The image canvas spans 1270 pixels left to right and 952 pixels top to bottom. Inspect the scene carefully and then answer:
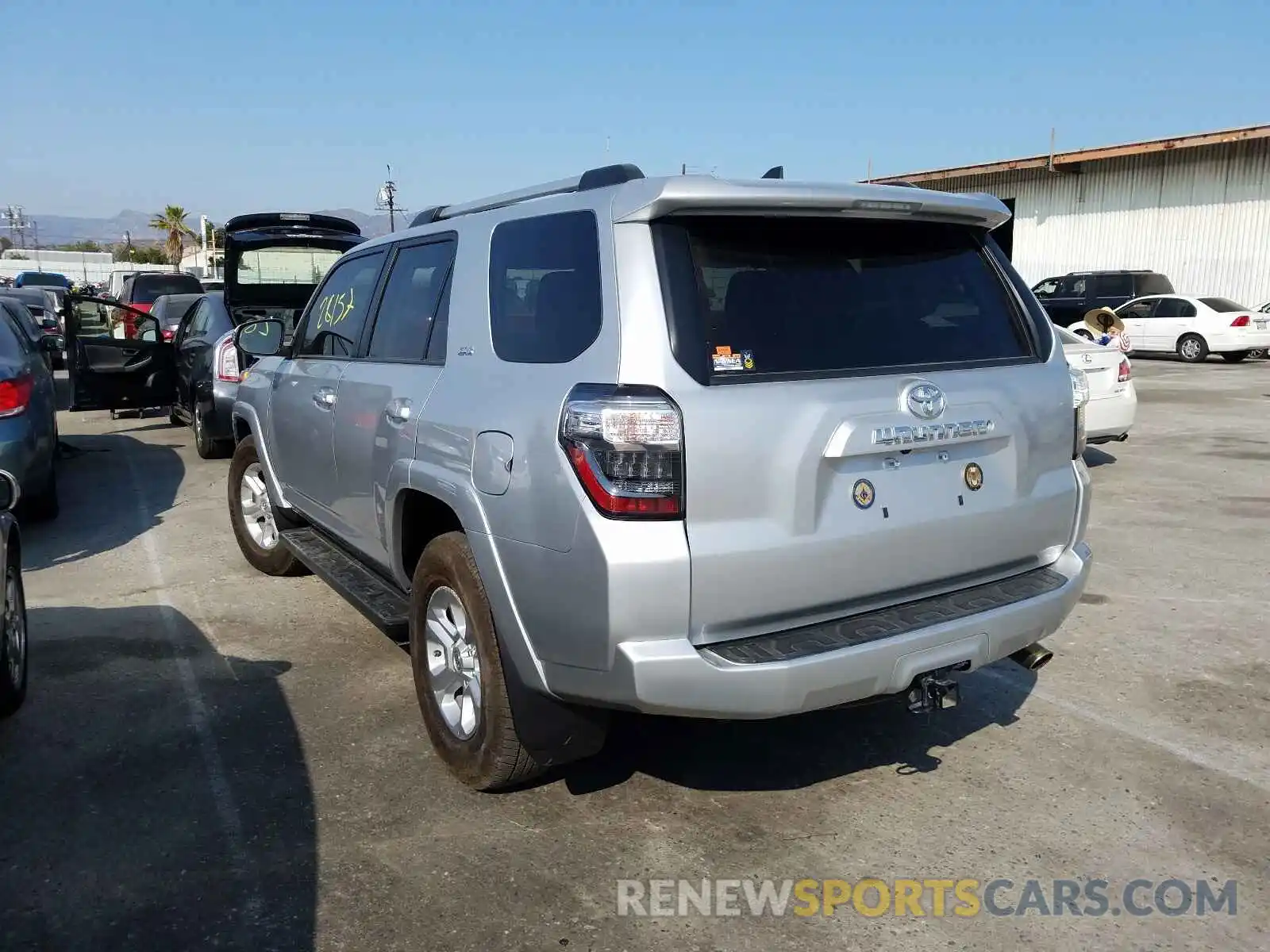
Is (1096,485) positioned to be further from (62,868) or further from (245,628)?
(62,868)

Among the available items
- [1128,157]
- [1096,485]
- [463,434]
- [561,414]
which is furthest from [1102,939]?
[1128,157]

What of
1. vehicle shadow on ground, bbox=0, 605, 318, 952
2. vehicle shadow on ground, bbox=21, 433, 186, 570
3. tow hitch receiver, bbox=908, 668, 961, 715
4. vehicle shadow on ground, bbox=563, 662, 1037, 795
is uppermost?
tow hitch receiver, bbox=908, 668, 961, 715

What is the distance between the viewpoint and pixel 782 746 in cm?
402

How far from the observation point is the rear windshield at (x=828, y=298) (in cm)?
302

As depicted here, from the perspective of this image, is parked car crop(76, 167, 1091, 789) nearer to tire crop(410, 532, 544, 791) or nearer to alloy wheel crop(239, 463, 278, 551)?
tire crop(410, 532, 544, 791)

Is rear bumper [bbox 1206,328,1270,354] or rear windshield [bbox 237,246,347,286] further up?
rear windshield [bbox 237,246,347,286]

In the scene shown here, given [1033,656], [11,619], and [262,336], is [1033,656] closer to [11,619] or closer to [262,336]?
[11,619]

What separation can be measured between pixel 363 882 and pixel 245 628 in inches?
104

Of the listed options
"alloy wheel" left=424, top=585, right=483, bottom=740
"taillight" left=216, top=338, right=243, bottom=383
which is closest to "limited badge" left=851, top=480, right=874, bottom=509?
"alloy wheel" left=424, top=585, right=483, bottom=740

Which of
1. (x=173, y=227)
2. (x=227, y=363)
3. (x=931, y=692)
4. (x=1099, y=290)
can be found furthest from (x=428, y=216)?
(x=173, y=227)

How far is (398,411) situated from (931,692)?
2.16 m

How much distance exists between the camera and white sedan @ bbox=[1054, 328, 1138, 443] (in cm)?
916

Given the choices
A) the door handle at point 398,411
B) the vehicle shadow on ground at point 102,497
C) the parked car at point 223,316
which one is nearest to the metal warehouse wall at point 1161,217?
the parked car at point 223,316

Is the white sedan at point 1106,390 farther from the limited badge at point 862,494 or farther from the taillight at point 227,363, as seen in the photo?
the taillight at point 227,363
